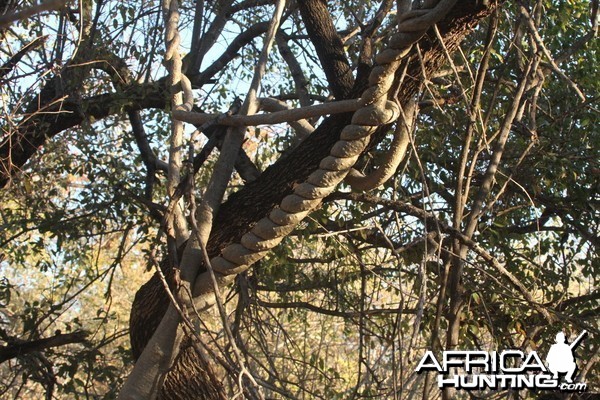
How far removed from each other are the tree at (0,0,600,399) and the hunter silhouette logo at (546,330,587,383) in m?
0.07

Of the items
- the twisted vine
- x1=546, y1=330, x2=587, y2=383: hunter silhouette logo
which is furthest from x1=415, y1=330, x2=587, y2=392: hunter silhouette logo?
the twisted vine

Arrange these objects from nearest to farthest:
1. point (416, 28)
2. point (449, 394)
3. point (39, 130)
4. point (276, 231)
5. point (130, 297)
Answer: point (416, 28)
point (276, 231)
point (449, 394)
point (39, 130)
point (130, 297)

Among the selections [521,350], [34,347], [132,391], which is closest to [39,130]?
[34,347]

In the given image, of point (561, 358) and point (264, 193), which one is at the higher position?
point (264, 193)

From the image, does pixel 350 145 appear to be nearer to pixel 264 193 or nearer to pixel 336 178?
pixel 336 178

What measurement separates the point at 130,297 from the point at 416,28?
937 centimetres

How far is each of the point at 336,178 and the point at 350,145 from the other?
0.43ft

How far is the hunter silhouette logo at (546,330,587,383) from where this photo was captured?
3203 mm

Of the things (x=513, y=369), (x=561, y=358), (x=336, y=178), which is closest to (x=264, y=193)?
(x=336, y=178)

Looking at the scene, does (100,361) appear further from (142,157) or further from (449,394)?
(449,394)

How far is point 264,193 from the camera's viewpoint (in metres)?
3.22

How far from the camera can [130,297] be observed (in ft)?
37.2

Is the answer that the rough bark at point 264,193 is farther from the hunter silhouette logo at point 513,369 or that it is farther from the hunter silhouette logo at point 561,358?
the hunter silhouette logo at point 561,358

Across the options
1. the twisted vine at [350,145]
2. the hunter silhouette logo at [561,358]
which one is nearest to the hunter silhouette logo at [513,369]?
the hunter silhouette logo at [561,358]
